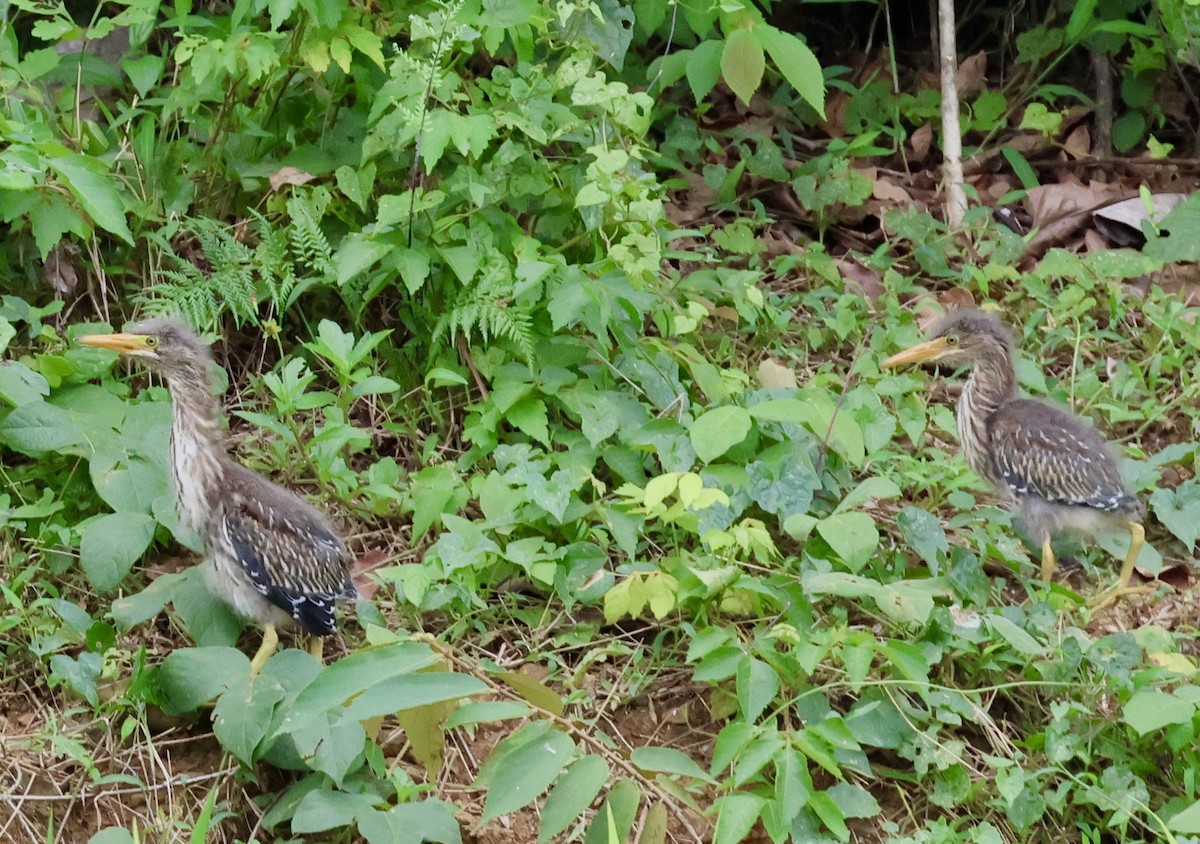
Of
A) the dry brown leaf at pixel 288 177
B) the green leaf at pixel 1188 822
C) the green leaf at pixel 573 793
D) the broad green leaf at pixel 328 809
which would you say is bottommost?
the broad green leaf at pixel 328 809

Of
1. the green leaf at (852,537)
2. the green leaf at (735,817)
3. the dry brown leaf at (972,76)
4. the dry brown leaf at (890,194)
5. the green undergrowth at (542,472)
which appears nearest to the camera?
the green leaf at (735,817)

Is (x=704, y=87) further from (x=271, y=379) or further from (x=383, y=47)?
(x=271, y=379)

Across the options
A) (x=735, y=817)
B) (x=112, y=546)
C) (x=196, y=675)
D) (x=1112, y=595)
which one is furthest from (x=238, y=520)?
(x=1112, y=595)

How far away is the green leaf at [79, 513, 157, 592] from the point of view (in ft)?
14.7

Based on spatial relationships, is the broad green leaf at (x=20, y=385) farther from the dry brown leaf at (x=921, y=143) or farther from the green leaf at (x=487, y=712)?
the dry brown leaf at (x=921, y=143)

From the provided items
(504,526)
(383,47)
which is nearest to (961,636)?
(504,526)

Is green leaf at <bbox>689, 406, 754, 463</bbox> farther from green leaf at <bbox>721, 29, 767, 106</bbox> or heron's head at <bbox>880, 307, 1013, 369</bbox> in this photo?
green leaf at <bbox>721, 29, 767, 106</bbox>

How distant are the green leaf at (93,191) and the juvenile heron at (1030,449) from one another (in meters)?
3.01

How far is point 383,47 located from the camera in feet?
19.3

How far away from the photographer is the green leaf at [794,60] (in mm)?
5660

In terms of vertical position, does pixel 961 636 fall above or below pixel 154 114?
below

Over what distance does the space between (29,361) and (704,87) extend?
120 inches

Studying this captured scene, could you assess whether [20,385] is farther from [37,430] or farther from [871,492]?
[871,492]

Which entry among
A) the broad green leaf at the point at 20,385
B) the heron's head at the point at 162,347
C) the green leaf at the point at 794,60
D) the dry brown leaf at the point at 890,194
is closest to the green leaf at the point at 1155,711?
the green leaf at the point at 794,60
